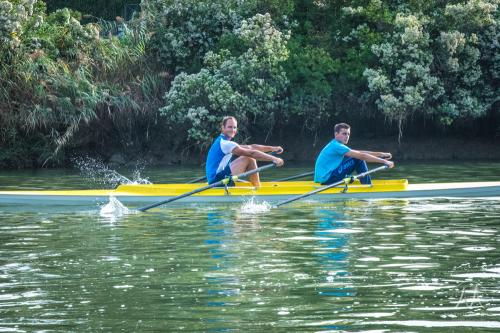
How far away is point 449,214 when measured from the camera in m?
15.6

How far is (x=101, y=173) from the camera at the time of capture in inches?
1094

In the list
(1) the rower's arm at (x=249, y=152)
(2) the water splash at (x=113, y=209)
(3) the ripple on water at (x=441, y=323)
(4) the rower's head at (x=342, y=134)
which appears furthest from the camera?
(4) the rower's head at (x=342, y=134)

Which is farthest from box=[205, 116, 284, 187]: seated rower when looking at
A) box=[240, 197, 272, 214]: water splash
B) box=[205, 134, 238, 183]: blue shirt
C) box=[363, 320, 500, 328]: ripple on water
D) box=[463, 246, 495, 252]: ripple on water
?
box=[363, 320, 500, 328]: ripple on water

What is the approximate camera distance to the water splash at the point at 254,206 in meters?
16.5

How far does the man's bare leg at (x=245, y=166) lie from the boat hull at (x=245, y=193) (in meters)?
0.19

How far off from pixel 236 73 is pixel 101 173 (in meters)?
4.59

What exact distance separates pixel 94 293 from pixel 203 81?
1995 cm

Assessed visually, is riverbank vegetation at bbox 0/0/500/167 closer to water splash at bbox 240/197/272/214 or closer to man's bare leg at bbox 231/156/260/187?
man's bare leg at bbox 231/156/260/187

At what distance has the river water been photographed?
27.0ft

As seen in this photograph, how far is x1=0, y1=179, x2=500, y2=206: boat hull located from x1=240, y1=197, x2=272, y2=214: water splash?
72mm

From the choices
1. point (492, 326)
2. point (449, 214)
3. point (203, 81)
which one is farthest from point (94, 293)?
point (203, 81)

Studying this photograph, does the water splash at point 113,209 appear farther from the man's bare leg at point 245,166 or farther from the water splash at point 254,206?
the man's bare leg at point 245,166

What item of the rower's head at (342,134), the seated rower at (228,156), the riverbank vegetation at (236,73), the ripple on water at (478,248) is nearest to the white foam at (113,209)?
the seated rower at (228,156)

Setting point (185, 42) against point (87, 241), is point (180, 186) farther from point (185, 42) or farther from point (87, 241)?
point (185, 42)
